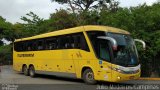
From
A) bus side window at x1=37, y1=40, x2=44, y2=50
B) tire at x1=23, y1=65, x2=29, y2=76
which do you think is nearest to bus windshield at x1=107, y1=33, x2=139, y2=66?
bus side window at x1=37, y1=40, x2=44, y2=50

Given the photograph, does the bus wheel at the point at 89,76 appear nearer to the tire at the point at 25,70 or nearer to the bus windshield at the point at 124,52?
the bus windshield at the point at 124,52

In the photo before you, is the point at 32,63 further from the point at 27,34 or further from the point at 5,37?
the point at 5,37

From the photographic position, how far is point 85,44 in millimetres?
20375

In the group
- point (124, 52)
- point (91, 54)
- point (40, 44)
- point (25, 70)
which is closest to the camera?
point (124, 52)

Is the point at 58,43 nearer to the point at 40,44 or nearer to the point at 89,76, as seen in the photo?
the point at 40,44

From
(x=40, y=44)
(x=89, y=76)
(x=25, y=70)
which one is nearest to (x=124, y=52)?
(x=89, y=76)

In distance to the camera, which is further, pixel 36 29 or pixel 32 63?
pixel 36 29

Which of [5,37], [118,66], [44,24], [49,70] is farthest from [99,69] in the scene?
[5,37]

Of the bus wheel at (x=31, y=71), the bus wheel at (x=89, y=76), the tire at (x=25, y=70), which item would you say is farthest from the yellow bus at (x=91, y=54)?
the tire at (x=25, y=70)

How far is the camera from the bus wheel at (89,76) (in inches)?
790

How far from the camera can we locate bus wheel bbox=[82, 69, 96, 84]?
20.1m

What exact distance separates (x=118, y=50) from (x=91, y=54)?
1.78 m

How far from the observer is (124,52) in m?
19.1

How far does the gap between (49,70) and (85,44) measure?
536 cm
